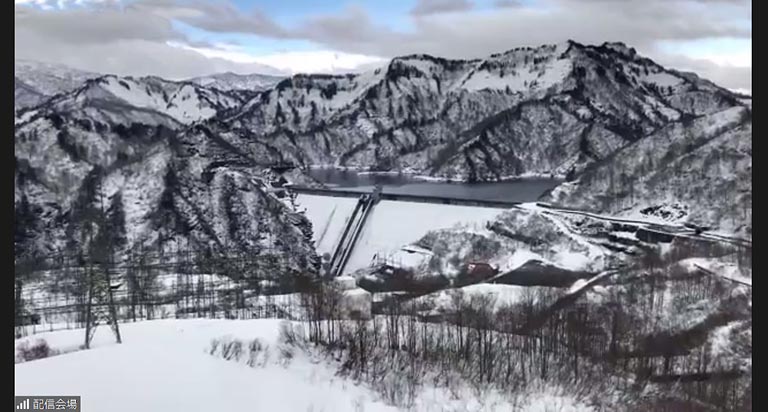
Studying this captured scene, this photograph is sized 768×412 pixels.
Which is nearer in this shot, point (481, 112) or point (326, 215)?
point (326, 215)

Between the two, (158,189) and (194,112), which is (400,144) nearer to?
(194,112)

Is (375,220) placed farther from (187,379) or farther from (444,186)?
(187,379)

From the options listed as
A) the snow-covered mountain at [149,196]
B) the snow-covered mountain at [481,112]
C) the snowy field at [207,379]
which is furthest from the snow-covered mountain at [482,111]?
the snowy field at [207,379]

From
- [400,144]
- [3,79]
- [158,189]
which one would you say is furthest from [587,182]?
[400,144]

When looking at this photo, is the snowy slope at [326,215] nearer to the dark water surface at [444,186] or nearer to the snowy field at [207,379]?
the dark water surface at [444,186]

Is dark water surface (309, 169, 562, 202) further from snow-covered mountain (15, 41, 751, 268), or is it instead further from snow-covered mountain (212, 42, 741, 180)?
snow-covered mountain (212, 42, 741, 180)

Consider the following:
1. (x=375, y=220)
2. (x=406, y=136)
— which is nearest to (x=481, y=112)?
(x=406, y=136)
